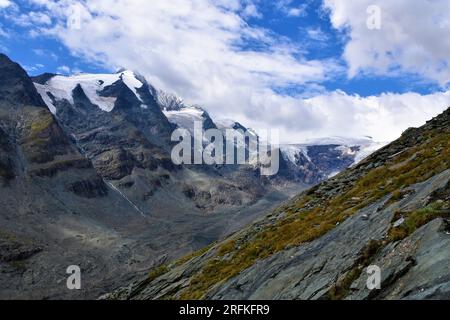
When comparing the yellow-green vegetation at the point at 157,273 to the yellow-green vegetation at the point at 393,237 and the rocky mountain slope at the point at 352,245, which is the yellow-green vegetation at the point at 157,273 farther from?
the yellow-green vegetation at the point at 393,237

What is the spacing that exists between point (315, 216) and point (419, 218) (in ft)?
57.4

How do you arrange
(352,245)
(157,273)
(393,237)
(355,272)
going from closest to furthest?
(355,272) < (393,237) < (352,245) < (157,273)

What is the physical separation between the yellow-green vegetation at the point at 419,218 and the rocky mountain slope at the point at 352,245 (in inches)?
1.7

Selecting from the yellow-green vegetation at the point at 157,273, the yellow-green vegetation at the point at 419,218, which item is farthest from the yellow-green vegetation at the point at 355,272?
the yellow-green vegetation at the point at 157,273

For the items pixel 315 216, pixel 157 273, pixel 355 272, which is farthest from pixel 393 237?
Answer: pixel 157 273

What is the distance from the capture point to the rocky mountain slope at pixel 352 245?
63.2ft

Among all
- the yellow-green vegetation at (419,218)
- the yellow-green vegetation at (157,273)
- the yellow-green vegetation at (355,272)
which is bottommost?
the yellow-green vegetation at (157,273)

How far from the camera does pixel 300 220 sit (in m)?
41.2

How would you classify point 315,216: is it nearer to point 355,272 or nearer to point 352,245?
point 352,245

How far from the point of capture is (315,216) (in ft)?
128

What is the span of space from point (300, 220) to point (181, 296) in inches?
438

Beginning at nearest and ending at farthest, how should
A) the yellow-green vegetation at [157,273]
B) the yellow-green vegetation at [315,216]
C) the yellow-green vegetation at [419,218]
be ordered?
1. the yellow-green vegetation at [419,218]
2. the yellow-green vegetation at [315,216]
3. the yellow-green vegetation at [157,273]

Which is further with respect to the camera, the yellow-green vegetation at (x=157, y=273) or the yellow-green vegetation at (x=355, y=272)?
the yellow-green vegetation at (x=157, y=273)
